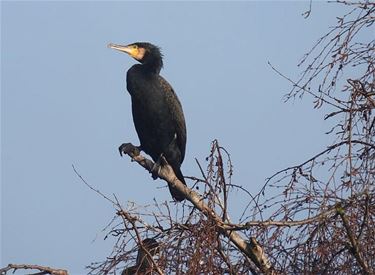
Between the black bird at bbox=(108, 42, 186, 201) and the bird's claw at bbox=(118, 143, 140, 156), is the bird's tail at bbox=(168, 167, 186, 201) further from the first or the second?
the bird's claw at bbox=(118, 143, 140, 156)

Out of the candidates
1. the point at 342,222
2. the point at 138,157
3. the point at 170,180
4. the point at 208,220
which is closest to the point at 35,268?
the point at 208,220

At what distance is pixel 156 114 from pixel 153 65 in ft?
1.27

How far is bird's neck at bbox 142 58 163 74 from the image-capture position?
228 inches

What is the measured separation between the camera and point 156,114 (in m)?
5.67

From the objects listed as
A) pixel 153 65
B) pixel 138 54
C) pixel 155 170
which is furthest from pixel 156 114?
pixel 155 170

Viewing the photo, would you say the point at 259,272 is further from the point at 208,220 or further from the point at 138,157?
the point at 138,157

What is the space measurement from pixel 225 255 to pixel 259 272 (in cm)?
25

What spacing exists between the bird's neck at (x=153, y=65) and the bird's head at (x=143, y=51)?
0.05 feet

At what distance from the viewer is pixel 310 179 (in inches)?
113

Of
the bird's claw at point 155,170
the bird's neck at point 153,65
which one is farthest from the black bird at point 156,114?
the bird's claw at point 155,170

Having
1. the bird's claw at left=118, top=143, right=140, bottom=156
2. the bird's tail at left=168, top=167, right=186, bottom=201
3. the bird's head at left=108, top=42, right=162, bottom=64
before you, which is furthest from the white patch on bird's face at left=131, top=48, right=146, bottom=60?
the bird's claw at left=118, top=143, right=140, bottom=156

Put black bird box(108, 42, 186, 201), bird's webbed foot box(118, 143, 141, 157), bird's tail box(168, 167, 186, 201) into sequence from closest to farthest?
bird's tail box(168, 167, 186, 201)
bird's webbed foot box(118, 143, 141, 157)
black bird box(108, 42, 186, 201)

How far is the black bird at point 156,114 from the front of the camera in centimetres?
565

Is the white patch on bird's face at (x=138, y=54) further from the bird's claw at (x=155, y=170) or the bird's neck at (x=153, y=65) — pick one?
the bird's claw at (x=155, y=170)
